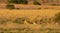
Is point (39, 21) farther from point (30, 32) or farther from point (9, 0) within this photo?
point (9, 0)

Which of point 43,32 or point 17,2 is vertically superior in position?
point 43,32

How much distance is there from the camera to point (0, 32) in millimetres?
11898

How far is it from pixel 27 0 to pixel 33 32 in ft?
111

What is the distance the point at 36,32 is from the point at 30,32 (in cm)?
36

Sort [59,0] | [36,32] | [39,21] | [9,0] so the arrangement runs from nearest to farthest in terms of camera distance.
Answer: [36,32], [39,21], [9,0], [59,0]

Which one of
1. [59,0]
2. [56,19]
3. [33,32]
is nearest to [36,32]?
[33,32]

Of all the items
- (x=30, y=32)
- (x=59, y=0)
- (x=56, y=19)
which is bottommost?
(x=59, y=0)

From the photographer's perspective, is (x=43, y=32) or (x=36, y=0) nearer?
(x=43, y=32)

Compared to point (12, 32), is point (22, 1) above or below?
below

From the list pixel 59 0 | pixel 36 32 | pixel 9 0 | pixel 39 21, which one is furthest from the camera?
pixel 59 0

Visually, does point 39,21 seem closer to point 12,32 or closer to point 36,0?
point 12,32

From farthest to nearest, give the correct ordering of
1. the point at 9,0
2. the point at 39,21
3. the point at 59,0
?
the point at 59,0, the point at 9,0, the point at 39,21

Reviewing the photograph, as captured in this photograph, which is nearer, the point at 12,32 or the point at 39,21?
the point at 12,32

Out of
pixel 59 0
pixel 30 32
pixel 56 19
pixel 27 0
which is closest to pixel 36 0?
pixel 27 0
